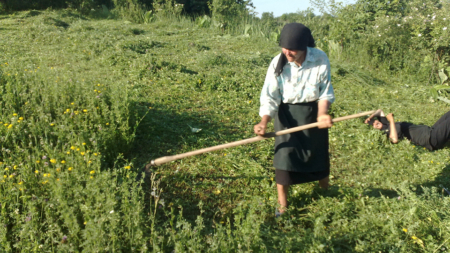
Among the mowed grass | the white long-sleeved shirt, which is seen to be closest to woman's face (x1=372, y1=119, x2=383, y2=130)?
the mowed grass

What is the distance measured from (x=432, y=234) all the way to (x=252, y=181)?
164 cm

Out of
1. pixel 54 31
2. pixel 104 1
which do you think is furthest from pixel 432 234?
pixel 104 1

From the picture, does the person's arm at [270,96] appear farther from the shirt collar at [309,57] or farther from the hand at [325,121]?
the hand at [325,121]

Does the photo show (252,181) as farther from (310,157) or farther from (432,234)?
(432,234)

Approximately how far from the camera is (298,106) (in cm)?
290

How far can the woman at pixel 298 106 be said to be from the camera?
9.11 ft

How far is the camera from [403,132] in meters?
4.11

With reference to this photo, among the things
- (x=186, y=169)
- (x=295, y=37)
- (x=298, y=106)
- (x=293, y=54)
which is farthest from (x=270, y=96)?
(x=186, y=169)

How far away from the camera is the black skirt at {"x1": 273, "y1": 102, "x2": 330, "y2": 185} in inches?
114

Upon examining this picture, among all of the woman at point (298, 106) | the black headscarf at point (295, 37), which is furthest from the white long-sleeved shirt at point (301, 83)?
the black headscarf at point (295, 37)

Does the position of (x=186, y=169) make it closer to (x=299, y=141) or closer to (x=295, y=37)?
(x=299, y=141)

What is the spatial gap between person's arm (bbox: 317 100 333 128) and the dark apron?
0.32 ft

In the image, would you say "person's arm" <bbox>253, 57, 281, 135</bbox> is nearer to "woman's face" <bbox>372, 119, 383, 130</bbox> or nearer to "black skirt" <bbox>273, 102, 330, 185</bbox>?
"black skirt" <bbox>273, 102, 330, 185</bbox>

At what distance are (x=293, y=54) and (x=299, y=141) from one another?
727mm
